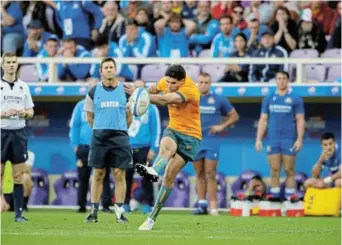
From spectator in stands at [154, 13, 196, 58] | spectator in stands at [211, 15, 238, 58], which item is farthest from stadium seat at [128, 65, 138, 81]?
spectator in stands at [211, 15, 238, 58]

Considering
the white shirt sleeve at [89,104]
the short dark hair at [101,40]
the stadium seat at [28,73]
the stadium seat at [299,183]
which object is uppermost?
the short dark hair at [101,40]

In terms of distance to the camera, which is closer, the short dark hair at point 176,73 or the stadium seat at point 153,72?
the short dark hair at point 176,73

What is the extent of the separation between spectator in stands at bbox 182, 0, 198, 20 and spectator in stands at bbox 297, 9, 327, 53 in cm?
252

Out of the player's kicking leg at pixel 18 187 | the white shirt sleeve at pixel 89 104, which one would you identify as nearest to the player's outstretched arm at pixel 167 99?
the white shirt sleeve at pixel 89 104

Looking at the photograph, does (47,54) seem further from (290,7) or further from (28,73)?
(290,7)

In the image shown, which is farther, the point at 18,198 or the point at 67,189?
the point at 67,189

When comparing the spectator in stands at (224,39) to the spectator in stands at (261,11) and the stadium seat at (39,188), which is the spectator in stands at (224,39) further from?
the stadium seat at (39,188)

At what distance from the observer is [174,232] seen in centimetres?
1308

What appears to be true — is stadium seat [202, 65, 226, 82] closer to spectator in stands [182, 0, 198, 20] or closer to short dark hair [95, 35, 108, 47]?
spectator in stands [182, 0, 198, 20]

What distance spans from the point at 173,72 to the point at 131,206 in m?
7.62

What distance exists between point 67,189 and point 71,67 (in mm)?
2514

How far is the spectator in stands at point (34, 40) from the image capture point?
902 inches

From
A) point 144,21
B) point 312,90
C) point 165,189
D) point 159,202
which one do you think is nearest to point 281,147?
point 312,90

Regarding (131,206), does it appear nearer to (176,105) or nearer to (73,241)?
(176,105)
